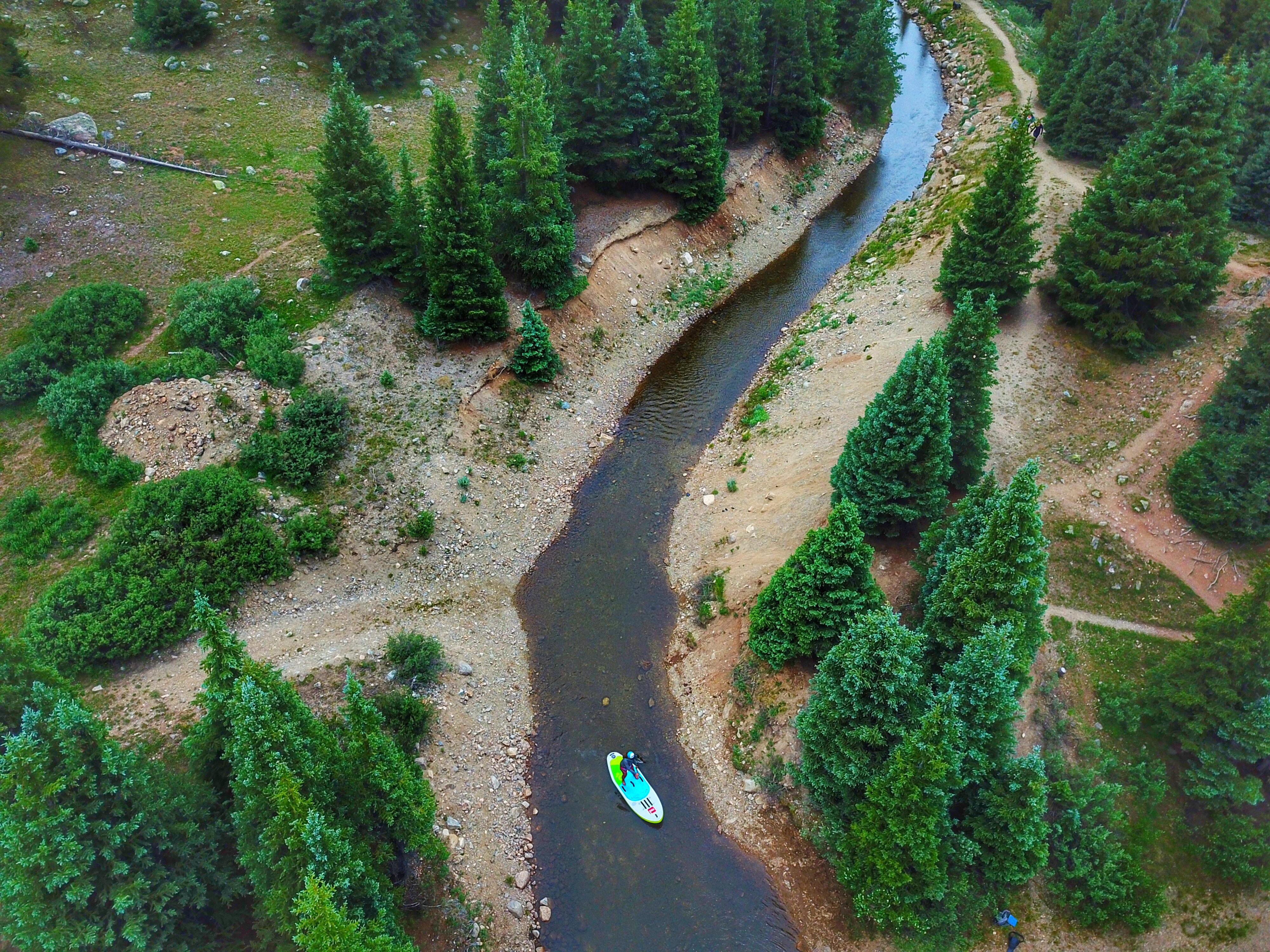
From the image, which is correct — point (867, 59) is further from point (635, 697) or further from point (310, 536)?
point (310, 536)

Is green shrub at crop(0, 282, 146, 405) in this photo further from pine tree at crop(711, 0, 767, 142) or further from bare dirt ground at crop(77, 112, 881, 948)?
pine tree at crop(711, 0, 767, 142)

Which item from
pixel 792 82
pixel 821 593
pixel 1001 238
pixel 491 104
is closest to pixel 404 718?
pixel 821 593

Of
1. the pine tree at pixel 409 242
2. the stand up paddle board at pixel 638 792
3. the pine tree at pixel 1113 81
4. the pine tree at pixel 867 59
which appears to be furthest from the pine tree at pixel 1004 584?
the pine tree at pixel 867 59

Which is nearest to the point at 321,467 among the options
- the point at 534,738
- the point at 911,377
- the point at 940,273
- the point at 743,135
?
the point at 534,738

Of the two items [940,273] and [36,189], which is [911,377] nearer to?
[940,273]

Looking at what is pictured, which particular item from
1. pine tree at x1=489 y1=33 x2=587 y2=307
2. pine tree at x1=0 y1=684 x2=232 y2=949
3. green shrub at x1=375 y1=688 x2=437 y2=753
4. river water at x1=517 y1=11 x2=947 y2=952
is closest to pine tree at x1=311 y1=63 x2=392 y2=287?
pine tree at x1=489 y1=33 x2=587 y2=307

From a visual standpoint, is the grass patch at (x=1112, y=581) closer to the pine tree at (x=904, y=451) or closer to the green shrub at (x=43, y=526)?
the pine tree at (x=904, y=451)
